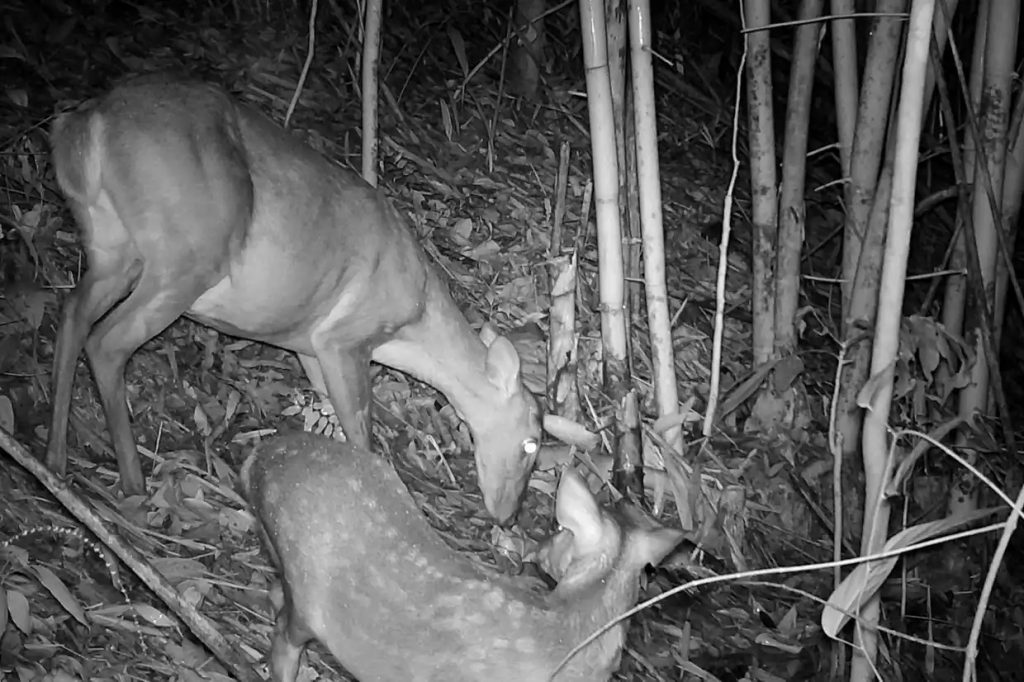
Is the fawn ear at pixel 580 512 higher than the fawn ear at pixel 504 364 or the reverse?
higher

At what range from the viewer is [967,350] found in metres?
4.40

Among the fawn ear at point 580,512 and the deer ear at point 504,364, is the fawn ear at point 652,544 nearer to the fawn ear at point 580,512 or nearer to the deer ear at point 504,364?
the fawn ear at point 580,512

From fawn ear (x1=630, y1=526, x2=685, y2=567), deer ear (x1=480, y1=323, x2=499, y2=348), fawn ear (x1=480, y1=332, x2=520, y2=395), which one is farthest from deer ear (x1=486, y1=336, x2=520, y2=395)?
fawn ear (x1=630, y1=526, x2=685, y2=567)

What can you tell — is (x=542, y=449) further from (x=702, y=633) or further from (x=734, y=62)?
(x=734, y=62)

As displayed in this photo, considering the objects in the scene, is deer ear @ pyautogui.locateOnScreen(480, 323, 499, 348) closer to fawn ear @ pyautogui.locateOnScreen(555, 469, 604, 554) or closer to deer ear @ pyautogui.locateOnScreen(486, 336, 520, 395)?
deer ear @ pyautogui.locateOnScreen(486, 336, 520, 395)

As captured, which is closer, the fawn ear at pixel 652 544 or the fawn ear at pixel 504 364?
the fawn ear at pixel 652 544

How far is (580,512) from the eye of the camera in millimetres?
3064

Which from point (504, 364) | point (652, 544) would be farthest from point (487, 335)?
point (652, 544)

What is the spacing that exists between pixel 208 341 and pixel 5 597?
6.70 ft

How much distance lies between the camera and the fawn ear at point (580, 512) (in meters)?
3.05

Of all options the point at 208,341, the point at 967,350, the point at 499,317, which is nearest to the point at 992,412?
the point at 967,350

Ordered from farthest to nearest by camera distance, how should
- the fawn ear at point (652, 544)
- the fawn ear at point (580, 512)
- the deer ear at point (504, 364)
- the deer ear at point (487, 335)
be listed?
the deer ear at point (487, 335), the deer ear at point (504, 364), the fawn ear at point (652, 544), the fawn ear at point (580, 512)

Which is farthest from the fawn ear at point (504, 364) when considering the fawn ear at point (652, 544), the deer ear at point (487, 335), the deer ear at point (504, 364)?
the fawn ear at point (652, 544)

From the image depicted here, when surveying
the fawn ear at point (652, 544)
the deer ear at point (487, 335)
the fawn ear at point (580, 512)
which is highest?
the fawn ear at point (580, 512)
